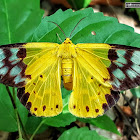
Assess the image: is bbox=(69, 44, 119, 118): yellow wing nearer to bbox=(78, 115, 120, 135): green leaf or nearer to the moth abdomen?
the moth abdomen

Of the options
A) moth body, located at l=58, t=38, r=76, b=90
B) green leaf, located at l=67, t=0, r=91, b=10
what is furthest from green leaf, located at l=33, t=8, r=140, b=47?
green leaf, located at l=67, t=0, r=91, b=10

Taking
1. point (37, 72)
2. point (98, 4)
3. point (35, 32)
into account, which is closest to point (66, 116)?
point (37, 72)

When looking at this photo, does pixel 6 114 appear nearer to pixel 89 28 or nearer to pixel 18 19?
pixel 18 19

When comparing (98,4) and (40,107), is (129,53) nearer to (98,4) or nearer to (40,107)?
(40,107)

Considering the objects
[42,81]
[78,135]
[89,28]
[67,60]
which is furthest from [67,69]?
[78,135]

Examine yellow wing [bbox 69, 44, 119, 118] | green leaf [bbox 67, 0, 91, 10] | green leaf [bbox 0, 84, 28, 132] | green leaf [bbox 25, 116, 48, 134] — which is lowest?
green leaf [bbox 25, 116, 48, 134]

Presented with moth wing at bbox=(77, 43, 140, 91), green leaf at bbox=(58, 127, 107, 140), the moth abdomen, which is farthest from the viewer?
green leaf at bbox=(58, 127, 107, 140)

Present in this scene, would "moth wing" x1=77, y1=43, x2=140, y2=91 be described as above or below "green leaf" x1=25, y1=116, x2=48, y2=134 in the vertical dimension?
above
